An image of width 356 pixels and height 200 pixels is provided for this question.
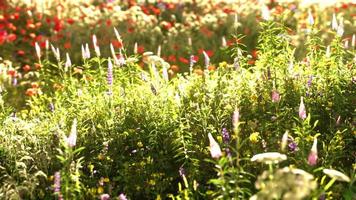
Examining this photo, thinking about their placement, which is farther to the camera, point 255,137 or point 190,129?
→ point 190,129

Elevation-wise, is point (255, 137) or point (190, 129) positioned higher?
point (190, 129)

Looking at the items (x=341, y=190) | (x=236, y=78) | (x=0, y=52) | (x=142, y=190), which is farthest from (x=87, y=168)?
(x=0, y=52)

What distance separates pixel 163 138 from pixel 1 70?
3.42m

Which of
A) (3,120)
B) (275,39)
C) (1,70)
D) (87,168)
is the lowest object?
(87,168)

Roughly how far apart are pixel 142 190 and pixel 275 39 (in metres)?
1.69

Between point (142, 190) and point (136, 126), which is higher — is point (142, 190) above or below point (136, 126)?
below

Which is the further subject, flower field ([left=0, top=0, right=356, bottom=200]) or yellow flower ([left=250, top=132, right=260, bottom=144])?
yellow flower ([left=250, top=132, right=260, bottom=144])

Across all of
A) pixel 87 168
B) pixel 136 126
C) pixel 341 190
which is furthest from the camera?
pixel 136 126

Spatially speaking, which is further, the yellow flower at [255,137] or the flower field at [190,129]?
the yellow flower at [255,137]

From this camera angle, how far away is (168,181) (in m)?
4.20

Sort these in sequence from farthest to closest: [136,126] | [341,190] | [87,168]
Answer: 1. [136,126]
2. [87,168]
3. [341,190]

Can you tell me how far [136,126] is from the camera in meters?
4.69

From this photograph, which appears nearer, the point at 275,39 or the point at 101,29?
the point at 275,39

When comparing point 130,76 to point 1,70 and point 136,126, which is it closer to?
point 136,126
